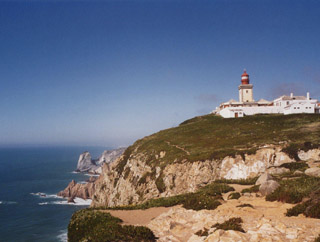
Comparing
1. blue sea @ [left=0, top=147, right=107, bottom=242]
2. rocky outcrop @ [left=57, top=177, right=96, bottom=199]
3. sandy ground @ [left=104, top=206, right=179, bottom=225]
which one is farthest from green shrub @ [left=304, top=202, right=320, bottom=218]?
rocky outcrop @ [left=57, top=177, right=96, bottom=199]

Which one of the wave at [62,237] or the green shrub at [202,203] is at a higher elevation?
the green shrub at [202,203]

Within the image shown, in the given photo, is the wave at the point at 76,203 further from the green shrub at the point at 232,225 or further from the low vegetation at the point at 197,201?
the green shrub at the point at 232,225

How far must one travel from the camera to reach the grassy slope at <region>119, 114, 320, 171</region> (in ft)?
145

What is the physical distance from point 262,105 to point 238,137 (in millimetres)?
41251

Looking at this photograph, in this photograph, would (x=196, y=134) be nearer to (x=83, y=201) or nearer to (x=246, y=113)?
(x=246, y=113)

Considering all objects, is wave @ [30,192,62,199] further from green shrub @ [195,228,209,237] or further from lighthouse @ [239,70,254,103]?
green shrub @ [195,228,209,237]

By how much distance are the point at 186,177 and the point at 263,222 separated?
106 ft

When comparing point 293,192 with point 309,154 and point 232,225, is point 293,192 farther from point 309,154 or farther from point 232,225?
point 309,154

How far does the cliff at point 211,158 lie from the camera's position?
3900 centimetres

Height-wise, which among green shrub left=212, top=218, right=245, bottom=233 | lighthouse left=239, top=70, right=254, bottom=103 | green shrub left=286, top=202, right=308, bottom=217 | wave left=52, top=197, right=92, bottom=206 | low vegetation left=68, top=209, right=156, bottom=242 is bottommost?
wave left=52, top=197, right=92, bottom=206

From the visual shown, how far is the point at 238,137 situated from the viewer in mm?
53219

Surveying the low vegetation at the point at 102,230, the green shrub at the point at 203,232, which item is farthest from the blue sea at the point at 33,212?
the green shrub at the point at 203,232

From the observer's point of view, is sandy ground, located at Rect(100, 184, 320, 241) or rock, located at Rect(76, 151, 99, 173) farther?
rock, located at Rect(76, 151, 99, 173)

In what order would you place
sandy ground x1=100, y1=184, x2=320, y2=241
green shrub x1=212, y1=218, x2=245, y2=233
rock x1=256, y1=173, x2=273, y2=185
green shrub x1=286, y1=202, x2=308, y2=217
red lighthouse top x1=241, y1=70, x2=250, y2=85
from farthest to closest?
red lighthouse top x1=241, y1=70, x2=250, y2=85 → rock x1=256, y1=173, x2=273, y2=185 → green shrub x1=286, y1=202, x2=308, y2=217 → green shrub x1=212, y1=218, x2=245, y2=233 → sandy ground x1=100, y1=184, x2=320, y2=241
